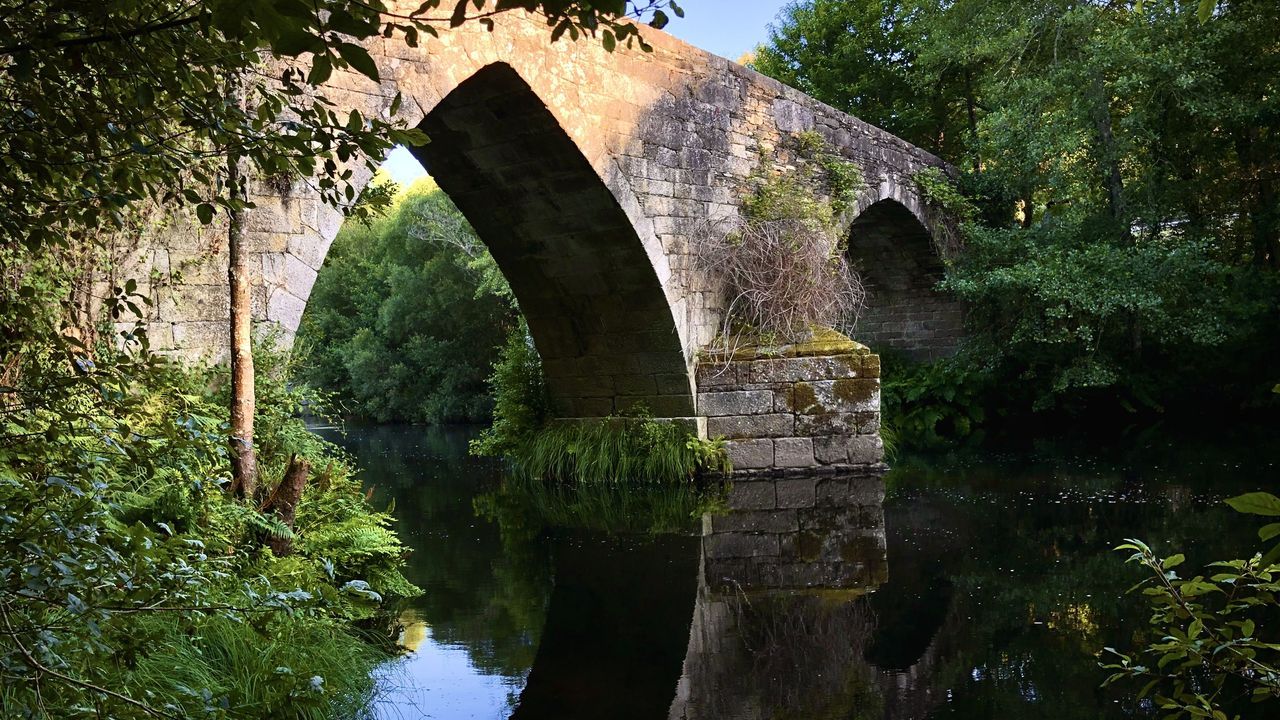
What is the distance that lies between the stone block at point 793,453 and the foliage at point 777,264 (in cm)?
90

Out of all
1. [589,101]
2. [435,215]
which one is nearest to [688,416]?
[589,101]

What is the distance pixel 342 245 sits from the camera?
28.1m

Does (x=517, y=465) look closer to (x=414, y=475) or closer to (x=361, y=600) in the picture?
(x=414, y=475)

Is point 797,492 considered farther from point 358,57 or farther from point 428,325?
point 428,325

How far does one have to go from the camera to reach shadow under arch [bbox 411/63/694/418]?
7281 mm

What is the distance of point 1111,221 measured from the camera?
1142 centimetres

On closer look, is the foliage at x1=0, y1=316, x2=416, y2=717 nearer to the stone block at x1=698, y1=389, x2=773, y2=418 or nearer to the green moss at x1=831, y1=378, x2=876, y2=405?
the stone block at x1=698, y1=389, x2=773, y2=418

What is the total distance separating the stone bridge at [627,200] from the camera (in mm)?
7090

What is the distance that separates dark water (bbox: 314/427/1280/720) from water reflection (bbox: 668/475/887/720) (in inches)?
0.5

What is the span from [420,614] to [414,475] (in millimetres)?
6293

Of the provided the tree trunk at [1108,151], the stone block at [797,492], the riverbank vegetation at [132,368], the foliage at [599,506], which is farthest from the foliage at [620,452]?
the tree trunk at [1108,151]

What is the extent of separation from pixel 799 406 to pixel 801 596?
4153 mm

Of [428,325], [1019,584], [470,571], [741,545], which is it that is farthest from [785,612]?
[428,325]

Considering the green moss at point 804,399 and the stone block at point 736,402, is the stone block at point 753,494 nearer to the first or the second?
the stone block at point 736,402
